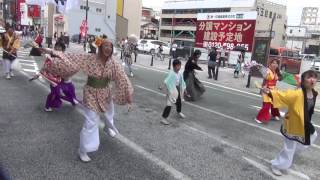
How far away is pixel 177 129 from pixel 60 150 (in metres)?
2.51

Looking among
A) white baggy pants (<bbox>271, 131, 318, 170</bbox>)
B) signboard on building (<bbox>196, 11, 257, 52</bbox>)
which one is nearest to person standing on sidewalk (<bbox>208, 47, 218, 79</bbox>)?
signboard on building (<bbox>196, 11, 257, 52</bbox>)

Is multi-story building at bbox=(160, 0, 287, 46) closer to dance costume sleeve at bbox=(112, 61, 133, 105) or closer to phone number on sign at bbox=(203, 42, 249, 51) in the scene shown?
phone number on sign at bbox=(203, 42, 249, 51)

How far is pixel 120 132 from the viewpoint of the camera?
634 centimetres

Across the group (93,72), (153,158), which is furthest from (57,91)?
(153,158)

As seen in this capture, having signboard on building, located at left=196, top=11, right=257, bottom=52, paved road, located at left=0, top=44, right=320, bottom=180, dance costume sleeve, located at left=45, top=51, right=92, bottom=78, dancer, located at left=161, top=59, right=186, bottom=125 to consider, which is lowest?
paved road, located at left=0, top=44, right=320, bottom=180

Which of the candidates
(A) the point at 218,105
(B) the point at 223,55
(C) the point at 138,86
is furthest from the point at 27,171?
(B) the point at 223,55

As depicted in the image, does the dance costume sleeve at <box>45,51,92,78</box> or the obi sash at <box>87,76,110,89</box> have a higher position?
the dance costume sleeve at <box>45,51,92,78</box>

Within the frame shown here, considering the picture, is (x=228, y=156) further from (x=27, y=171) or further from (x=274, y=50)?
(x=274, y=50)

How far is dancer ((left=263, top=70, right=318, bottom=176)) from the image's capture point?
4617 millimetres

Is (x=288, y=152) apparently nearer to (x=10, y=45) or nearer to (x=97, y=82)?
(x=97, y=82)

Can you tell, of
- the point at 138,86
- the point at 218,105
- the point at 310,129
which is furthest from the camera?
the point at 138,86

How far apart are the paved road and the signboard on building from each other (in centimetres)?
1376

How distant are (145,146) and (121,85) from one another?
1.17 m

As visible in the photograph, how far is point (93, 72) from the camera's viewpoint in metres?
4.82
